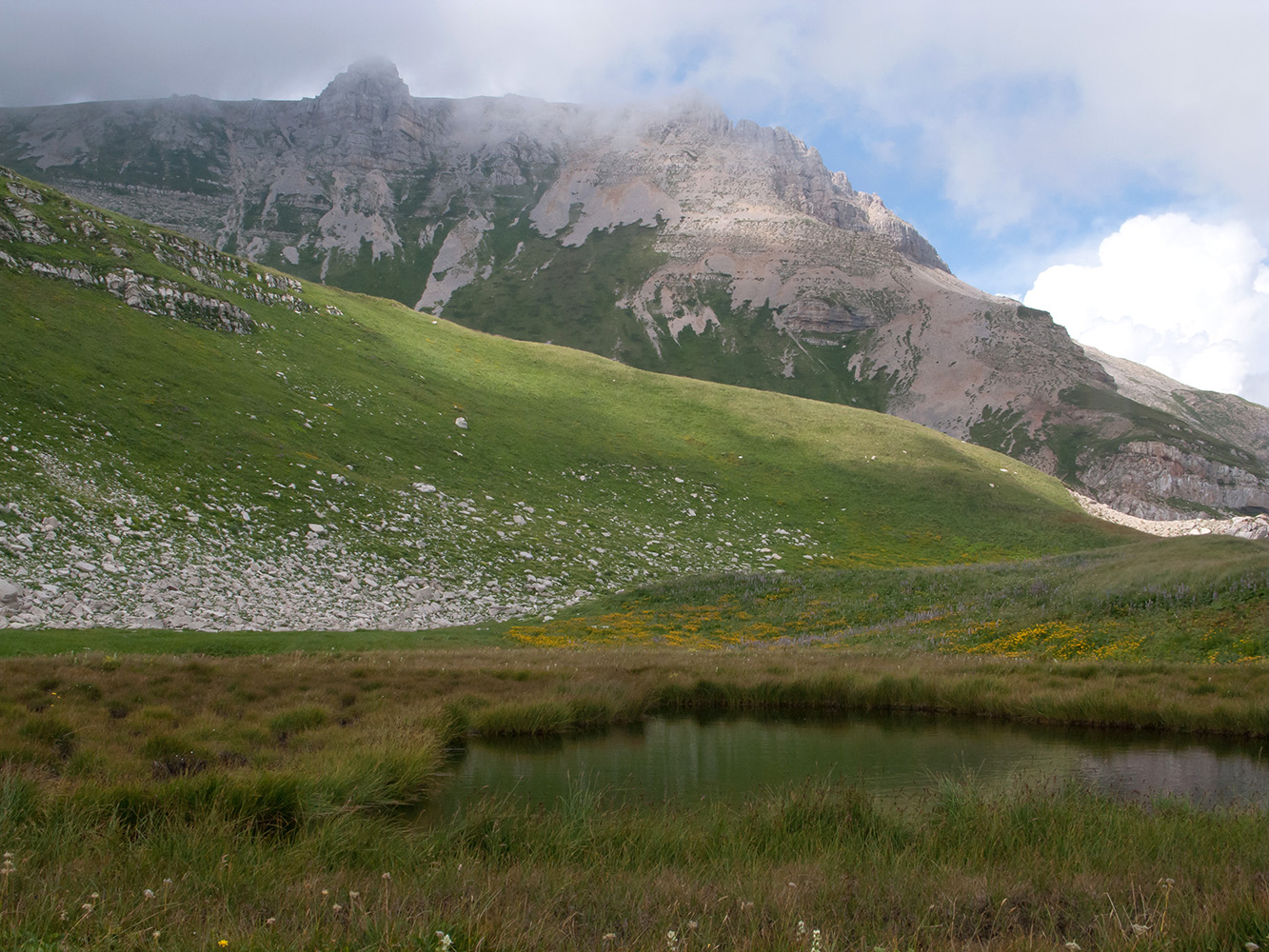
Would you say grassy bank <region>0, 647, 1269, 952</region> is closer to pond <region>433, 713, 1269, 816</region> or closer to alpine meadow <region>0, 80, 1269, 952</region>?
alpine meadow <region>0, 80, 1269, 952</region>

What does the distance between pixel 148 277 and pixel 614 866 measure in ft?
164

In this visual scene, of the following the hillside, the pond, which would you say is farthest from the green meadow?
the pond

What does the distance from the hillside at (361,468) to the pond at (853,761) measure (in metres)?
15.4

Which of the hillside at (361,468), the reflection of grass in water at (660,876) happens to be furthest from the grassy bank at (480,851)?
the hillside at (361,468)

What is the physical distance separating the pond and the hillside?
1535 cm

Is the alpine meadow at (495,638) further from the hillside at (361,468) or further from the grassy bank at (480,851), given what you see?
the hillside at (361,468)

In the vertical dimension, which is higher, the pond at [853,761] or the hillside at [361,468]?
the hillside at [361,468]

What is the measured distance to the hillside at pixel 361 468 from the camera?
25562 mm

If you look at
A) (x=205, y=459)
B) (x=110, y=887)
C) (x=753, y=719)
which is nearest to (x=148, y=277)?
(x=205, y=459)

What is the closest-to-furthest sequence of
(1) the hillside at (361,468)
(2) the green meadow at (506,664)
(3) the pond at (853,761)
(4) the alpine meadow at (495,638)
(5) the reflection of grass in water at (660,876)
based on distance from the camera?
1. (5) the reflection of grass in water at (660,876)
2. (2) the green meadow at (506,664)
3. (4) the alpine meadow at (495,638)
4. (3) the pond at (853,761)
5. (1) the hillside at (361,468)

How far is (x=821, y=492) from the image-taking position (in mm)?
55500

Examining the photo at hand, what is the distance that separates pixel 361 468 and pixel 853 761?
3216 cm

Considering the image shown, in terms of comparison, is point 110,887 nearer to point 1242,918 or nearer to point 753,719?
point 1242,918

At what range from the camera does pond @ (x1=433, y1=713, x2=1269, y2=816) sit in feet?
33.7
